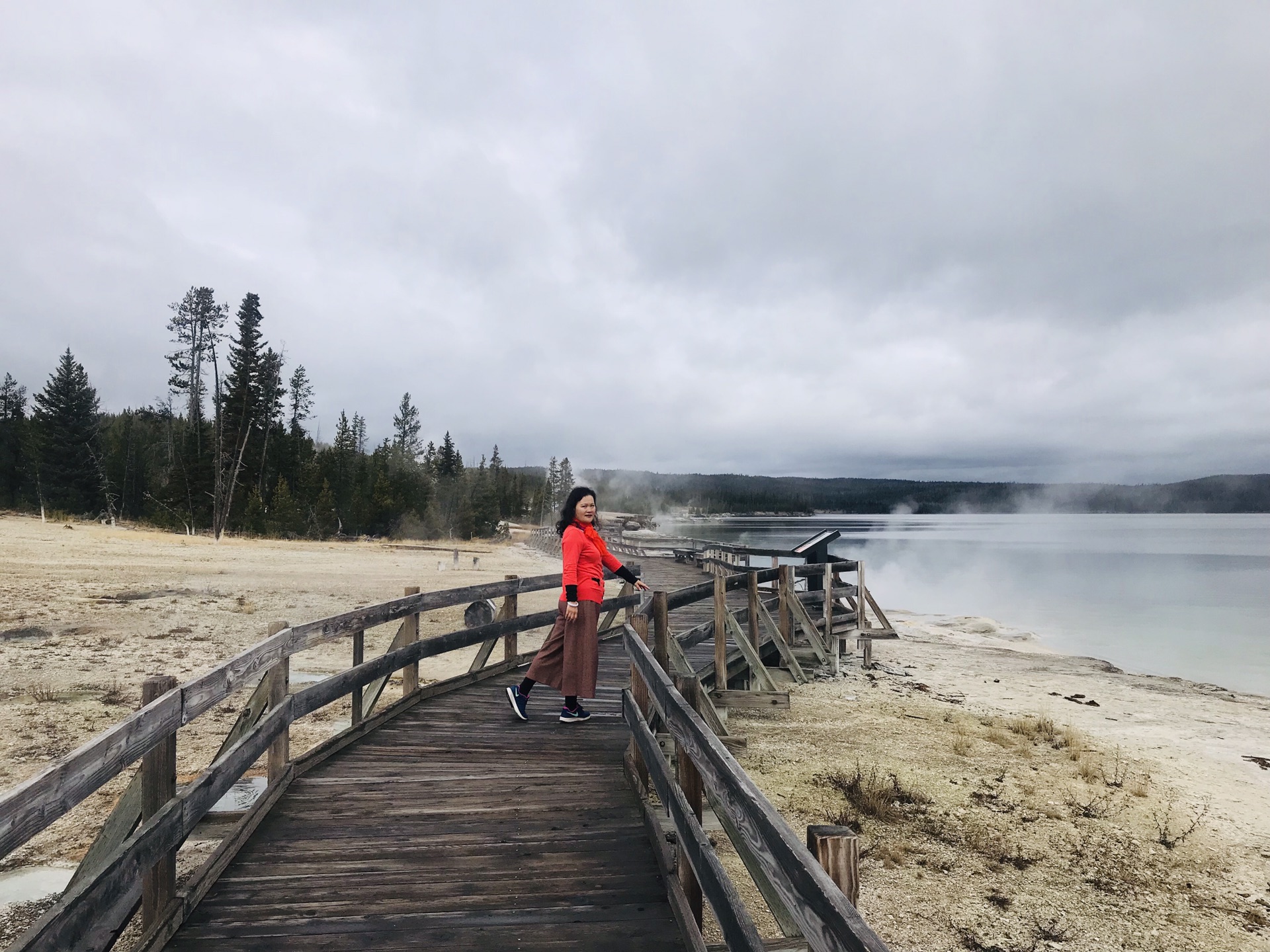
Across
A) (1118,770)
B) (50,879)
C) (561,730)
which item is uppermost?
(561,730)

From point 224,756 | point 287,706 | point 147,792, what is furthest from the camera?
point 287,706

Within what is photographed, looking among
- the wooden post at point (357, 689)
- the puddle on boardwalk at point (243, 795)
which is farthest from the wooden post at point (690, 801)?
the puddle on boardwalk at point (243, 795)

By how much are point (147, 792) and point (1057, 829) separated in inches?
291

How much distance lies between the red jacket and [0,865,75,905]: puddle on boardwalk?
13.9 feet

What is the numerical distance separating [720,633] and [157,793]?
6.10 metres

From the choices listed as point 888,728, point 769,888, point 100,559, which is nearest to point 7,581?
point 100,559

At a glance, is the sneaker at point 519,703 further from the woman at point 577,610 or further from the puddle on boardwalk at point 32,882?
the puddle on boardwalk at point 32,882

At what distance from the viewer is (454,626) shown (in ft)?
53.2

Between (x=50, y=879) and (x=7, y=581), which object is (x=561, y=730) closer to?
(x=50, y=879)

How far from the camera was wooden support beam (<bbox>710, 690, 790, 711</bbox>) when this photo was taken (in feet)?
27.3

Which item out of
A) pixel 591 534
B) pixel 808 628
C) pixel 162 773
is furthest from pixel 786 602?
pixel 162 773

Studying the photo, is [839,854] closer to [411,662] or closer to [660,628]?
[660,628]

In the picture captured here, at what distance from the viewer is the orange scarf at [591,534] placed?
552cm

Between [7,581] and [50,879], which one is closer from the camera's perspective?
[50,879]
